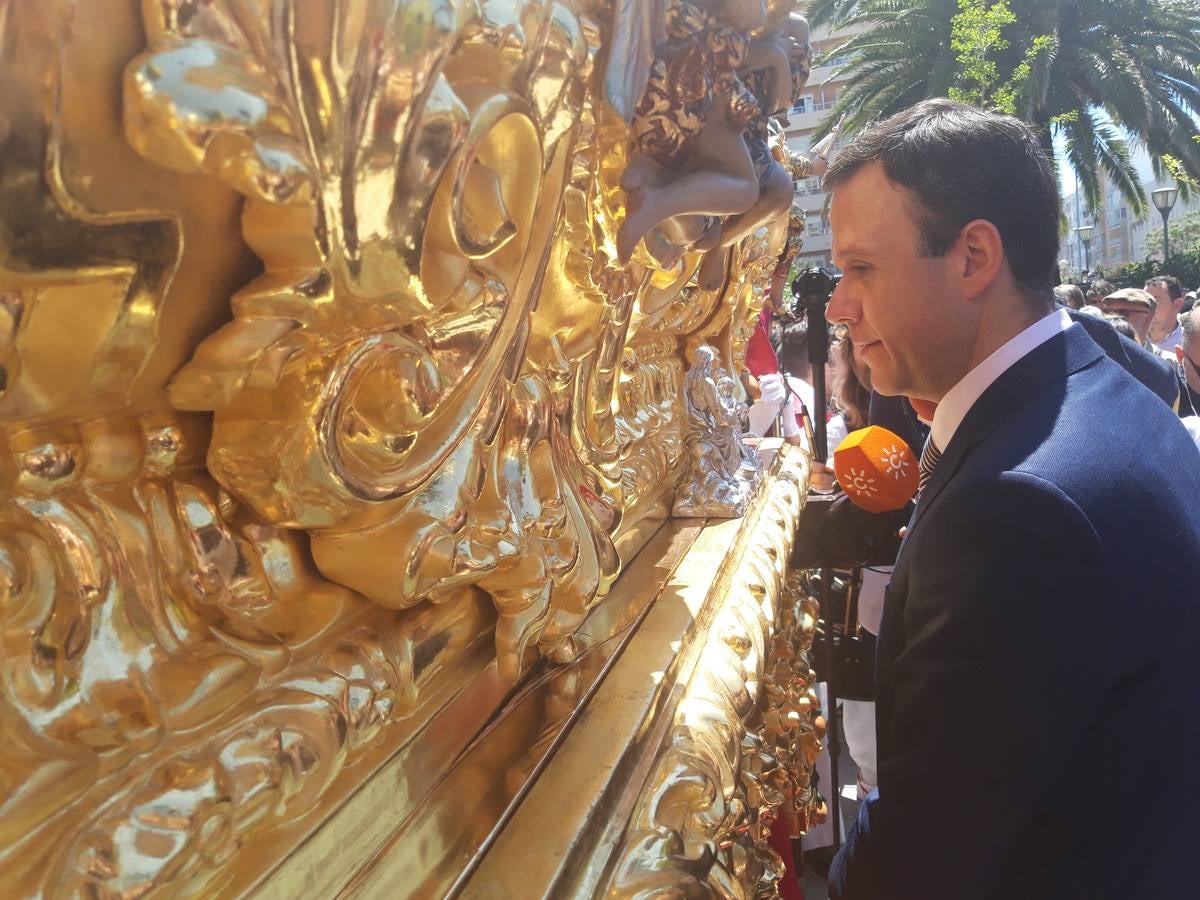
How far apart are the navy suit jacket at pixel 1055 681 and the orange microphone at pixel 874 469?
91 cm

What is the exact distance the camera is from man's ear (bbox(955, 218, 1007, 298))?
0.98m

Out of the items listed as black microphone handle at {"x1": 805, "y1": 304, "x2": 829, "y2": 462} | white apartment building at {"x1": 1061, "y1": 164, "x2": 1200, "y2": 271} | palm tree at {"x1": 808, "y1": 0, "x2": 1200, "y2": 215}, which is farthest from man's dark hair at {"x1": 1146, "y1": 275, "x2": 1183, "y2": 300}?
white apartment building at {"x1": 1061, "y1": 164, "x2": 1200, "y2": 271}

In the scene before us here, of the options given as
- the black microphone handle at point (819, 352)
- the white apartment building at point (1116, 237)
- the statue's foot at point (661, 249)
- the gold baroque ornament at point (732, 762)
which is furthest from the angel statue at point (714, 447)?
the white apartment building at point (1116, 237)

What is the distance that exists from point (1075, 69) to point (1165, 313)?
738cm

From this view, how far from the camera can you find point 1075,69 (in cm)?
1069

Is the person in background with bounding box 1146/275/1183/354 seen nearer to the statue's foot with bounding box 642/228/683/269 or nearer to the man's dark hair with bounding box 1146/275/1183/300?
the man's dark hair with bounding box 1146/275/1183/300

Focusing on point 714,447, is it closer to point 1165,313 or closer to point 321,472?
point 321,472

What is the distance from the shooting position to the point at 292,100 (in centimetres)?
27

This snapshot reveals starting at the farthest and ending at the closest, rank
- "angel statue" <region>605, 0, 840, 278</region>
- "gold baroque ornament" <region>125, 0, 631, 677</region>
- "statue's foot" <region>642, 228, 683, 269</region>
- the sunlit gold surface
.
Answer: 1. "statue's foot" <region>642, 228, 683, 269</region>
2. "angel statue" <region>605, 0, 840, 278</region>
3. the sunlit gold surface
4. "gold baroque ornament" <region>125, 0, 631, 677</region>

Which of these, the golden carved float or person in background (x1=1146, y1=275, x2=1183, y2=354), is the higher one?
the golden carved float

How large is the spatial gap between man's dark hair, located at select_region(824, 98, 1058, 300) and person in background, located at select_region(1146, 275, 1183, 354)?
461 cm

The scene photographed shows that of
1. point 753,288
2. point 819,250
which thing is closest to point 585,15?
point 753,288

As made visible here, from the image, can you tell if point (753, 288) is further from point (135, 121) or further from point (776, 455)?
point (135, 121)

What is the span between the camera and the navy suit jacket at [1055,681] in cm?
75
